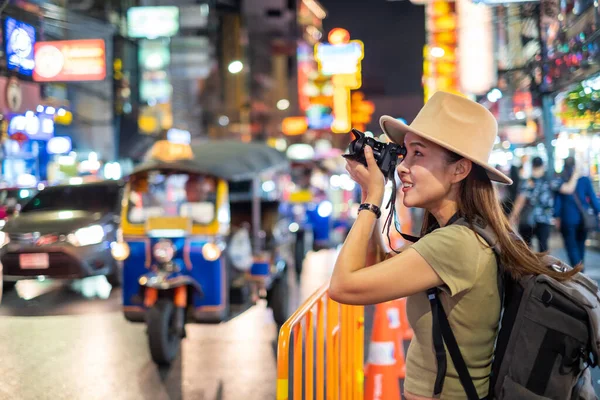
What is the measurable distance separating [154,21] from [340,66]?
87.9ft

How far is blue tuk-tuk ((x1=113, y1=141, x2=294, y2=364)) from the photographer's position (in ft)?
23.1

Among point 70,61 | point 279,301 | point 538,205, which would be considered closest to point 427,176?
point 279,301

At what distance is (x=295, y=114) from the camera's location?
170 ft

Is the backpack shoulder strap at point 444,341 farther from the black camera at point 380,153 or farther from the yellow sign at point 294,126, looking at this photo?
the yellow sign at point 294,126

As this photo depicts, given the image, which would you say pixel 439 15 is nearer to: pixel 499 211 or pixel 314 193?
pixel 314 193

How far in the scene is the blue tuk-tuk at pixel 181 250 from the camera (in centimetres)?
703

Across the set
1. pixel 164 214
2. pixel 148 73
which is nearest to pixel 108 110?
pixel 148 73

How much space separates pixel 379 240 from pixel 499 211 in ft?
2.24

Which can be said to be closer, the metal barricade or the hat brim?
the hat brim

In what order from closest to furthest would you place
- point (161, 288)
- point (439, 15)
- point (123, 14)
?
point (161, 288)
point (123, 14)
point (439, 15)

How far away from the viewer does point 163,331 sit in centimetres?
665

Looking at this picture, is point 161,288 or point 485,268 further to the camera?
point 161,288

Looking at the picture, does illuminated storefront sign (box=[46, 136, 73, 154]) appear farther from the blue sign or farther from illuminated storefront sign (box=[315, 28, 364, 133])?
illuminated storefront sign (box=[315, 28, 364, 133])

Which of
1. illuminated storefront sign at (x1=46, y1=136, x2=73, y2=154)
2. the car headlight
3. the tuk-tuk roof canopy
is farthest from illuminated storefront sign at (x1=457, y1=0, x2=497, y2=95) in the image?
the car headlight
